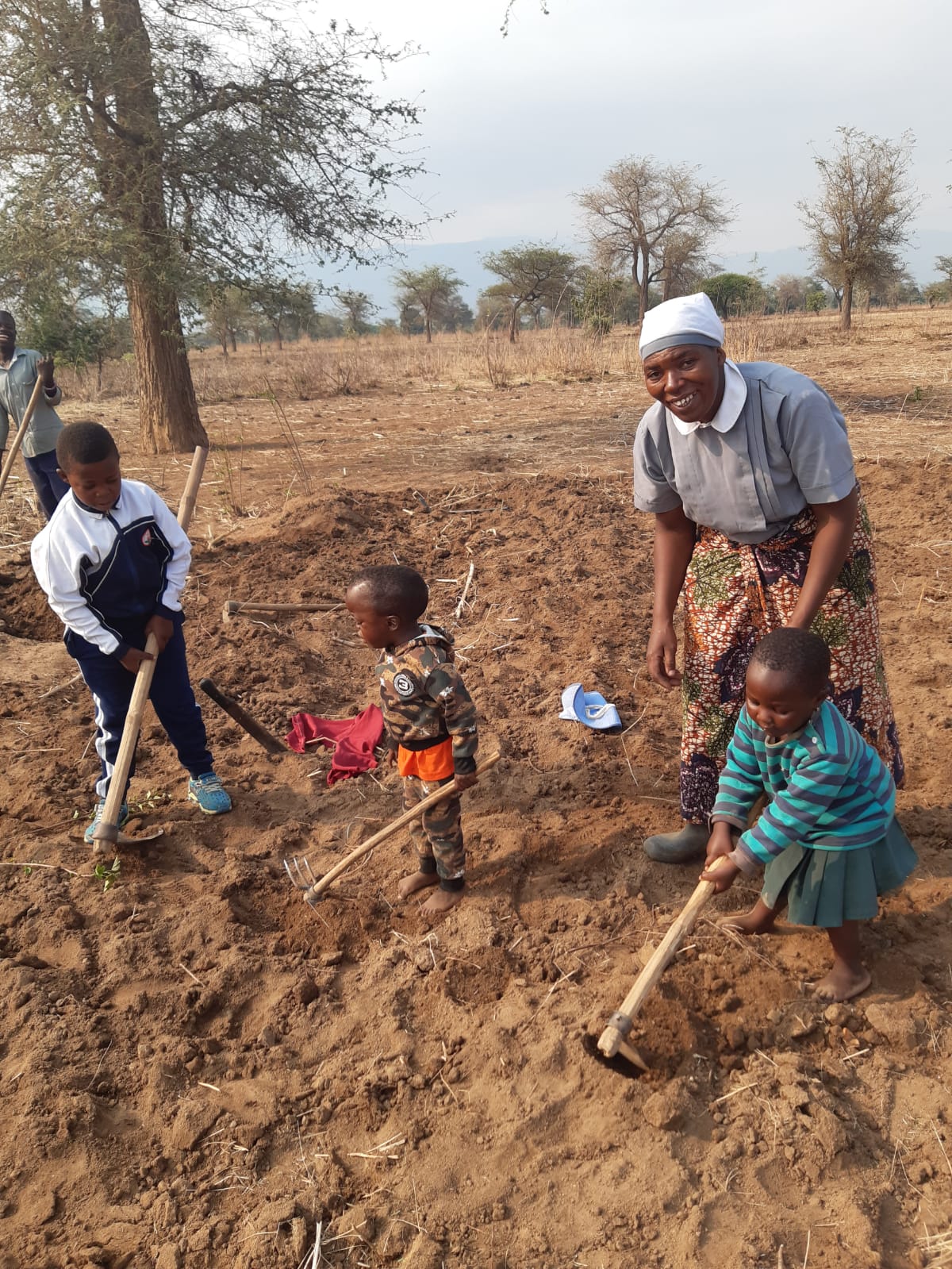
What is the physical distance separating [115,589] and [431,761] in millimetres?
1331

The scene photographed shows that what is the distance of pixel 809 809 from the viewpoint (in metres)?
2.00

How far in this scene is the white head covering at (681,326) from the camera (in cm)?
205

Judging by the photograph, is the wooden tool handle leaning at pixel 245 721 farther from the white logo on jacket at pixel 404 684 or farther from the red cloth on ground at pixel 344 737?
the white logo on jacket at pixel 404 684

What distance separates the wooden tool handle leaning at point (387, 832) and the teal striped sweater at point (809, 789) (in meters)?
0.78

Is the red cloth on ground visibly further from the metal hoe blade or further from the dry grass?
the dry grass

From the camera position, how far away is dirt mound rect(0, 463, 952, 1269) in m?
1.81

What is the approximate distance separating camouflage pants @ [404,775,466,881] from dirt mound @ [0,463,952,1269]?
0.16 metres

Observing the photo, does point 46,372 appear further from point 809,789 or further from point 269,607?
point 809,789

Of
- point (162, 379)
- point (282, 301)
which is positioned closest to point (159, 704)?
point (282, 301)

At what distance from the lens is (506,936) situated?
8.62ft

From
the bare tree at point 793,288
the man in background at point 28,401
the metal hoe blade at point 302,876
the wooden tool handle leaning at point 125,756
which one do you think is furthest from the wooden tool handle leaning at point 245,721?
the bare tree at point 793,288

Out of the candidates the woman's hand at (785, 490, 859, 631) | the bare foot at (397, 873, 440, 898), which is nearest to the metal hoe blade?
the bare foot at (397, 873, 440, 898)

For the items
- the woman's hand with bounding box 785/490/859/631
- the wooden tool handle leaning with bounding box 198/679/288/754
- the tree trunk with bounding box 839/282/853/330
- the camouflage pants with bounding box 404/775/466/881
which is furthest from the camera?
the tree trunk with bounding box 839/282/853/330

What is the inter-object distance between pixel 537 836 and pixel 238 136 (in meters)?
9.09
